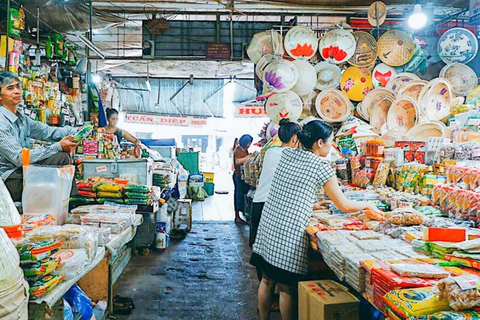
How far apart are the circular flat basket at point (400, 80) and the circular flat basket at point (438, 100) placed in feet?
2.31

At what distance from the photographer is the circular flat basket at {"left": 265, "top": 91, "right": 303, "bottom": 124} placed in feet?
16.1

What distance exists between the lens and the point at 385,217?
261 centimetres

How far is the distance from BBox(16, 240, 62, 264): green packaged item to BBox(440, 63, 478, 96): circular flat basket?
4.45 metres

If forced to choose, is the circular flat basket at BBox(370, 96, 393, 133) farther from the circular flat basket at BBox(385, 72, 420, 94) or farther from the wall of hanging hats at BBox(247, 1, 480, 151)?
the circular flat basket at BBox(385, 72, 420, 94)

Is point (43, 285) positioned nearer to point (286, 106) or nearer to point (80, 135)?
point (80, 135)

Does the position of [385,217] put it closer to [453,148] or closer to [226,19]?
[453,148]

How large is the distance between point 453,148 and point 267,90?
2352mm

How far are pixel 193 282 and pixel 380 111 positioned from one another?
2.91 m

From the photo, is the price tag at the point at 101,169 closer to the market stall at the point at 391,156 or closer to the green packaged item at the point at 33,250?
the market stall at the point at 391,156

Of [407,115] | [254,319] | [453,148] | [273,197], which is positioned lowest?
[254,319]

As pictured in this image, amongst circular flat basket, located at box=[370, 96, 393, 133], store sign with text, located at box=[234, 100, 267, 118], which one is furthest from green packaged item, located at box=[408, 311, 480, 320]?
store sign with text, located at box=[234, 100, 267, 118]

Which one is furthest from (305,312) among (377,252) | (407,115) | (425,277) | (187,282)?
(407,115)

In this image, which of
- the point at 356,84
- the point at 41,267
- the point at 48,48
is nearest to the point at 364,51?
the point at 356,84

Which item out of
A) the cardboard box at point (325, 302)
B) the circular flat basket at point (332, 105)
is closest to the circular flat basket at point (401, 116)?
the circular flat basket at point (332, 105)
